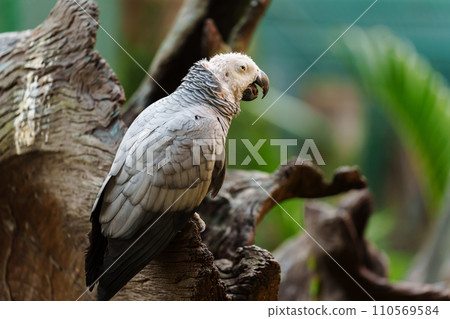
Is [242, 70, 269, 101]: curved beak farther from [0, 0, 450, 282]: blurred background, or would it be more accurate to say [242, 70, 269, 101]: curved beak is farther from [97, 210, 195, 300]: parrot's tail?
[0, 0, 450, 282]: blurred background

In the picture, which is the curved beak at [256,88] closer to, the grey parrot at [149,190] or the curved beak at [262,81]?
the curved beak at [262,81]

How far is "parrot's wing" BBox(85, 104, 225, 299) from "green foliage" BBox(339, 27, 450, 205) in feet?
6.45

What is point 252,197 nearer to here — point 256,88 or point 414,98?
point 256,88

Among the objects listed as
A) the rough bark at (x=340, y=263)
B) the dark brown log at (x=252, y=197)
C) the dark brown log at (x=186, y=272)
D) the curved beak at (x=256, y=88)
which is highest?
the curved beak at (x=256, y=88)

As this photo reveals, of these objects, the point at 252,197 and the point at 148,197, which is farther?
the point at 252,197

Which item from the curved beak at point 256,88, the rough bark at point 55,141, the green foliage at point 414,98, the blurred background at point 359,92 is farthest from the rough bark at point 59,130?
the green foliage at point 414,98

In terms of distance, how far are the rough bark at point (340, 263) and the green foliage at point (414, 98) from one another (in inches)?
27.4

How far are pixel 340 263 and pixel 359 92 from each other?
7.84 ft

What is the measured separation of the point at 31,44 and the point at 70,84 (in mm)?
219

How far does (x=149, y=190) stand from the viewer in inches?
41.9

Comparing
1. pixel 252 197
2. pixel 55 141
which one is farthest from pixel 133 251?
pixel 252 197

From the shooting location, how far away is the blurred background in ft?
8.90

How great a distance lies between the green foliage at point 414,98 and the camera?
266 cm

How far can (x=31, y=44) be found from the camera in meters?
1.53
